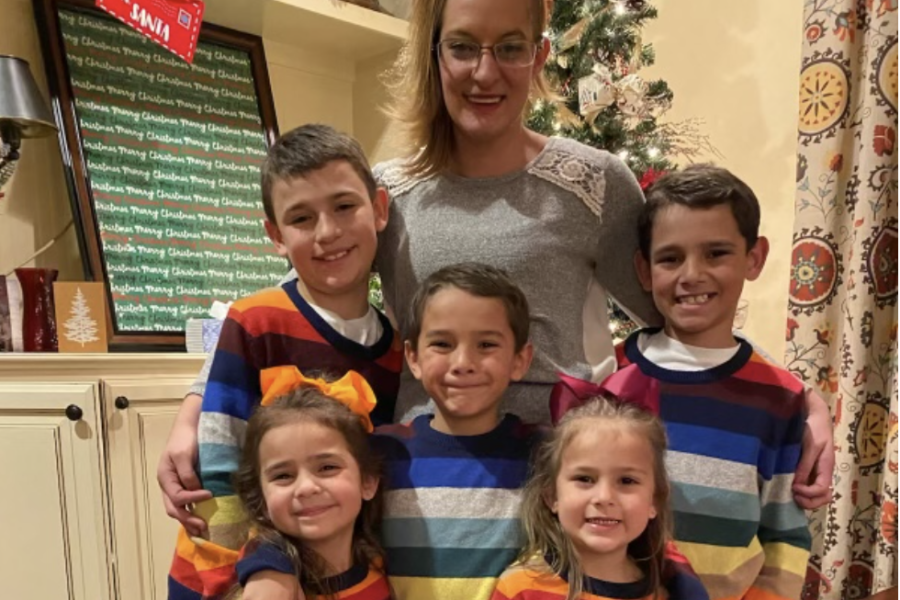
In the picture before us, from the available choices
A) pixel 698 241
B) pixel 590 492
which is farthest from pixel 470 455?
pixel 698 241

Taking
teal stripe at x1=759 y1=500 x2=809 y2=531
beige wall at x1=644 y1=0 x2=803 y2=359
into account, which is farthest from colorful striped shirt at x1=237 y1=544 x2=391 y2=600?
beige wall at x1=644 y1=0 x2=803 y2=359

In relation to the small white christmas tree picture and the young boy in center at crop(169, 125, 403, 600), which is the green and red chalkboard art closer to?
the small white christmas tree picture

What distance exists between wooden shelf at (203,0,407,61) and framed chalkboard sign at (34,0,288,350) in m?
0.08

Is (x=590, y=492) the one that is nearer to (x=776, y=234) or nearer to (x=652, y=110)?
(x=652, y=110)

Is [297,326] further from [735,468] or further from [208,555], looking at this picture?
[735,468]

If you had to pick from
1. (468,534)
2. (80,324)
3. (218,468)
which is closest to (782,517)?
(468,534)

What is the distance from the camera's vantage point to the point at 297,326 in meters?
1.19

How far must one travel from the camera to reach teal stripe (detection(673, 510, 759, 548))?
1106 mm

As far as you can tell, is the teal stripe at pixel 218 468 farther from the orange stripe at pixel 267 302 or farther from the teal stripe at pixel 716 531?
the teal stripe at pixel 716 531

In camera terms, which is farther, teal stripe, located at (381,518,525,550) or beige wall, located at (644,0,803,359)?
beige wall, located at (644,0,803,359)

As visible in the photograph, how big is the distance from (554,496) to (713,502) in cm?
26

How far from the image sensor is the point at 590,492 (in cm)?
101

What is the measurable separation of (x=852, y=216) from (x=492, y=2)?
60.3 inches

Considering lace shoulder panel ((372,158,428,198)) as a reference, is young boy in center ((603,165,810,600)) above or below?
below
